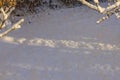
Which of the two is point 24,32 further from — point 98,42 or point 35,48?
point 98,42

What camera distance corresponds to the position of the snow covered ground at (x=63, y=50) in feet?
33.1

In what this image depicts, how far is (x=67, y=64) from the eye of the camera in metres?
10.6

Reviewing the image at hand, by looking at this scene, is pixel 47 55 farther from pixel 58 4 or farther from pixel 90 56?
pixel 58 4

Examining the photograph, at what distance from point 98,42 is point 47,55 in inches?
71.1

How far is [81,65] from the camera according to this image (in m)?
10.5

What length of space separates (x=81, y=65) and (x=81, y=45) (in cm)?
156

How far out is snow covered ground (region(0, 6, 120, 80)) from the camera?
33.1 ft

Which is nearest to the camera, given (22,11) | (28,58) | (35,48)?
(28,58)

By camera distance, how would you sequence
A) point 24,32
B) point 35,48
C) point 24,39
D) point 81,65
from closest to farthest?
point 81,65 < point 35,48 < point 24,39 < point 24,32

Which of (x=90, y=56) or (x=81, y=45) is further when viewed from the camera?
(x=81, y=45)

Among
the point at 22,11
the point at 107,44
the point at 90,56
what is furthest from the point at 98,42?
the point at 22,11

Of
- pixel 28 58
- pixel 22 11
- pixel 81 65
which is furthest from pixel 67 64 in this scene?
pixel 22 11

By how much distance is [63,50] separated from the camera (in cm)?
1167

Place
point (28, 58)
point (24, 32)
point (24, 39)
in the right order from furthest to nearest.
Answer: point (24, 32), point (24, 39), point (28, 58)
